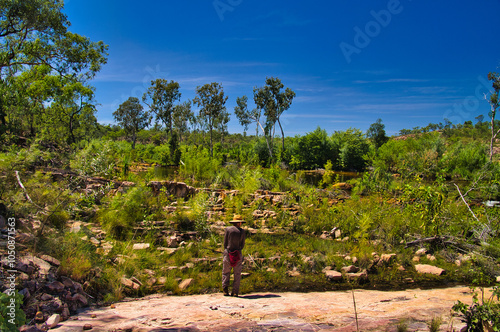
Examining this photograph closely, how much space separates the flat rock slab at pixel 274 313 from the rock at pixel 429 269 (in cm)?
120

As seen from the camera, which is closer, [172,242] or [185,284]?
[185,284]

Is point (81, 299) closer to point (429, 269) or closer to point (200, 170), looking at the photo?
point (429, 269)

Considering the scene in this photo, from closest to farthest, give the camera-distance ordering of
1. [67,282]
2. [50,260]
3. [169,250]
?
[67,282] → [50,260] → [169,250]

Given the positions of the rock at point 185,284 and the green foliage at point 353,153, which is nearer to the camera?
the rock at point 185,284

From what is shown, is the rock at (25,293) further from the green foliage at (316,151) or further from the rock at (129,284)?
the green foliage at (316,151)

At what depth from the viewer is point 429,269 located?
6.65 meters

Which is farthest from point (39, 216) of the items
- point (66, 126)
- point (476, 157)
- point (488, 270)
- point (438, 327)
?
point (476, 157)

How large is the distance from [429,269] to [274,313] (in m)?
4.90

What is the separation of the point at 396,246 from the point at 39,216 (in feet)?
30.6

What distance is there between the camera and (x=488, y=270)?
6141 mm

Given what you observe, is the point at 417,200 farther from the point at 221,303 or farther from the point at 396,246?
the point at 221,303

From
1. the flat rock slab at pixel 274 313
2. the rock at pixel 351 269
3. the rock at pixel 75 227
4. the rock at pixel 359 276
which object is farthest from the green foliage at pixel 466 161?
the rock at pixel 75 227

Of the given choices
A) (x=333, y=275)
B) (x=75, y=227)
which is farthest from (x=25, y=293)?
(x=333, y=275)

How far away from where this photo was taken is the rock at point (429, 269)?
6494 mm
